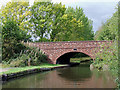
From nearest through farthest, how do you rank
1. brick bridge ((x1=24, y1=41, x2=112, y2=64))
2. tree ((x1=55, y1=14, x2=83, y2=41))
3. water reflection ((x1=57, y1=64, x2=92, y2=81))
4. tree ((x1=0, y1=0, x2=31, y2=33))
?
water reflection ((x1=57, y1=64, x2=92, y2=81)), brick bridge ((x1=24, y1=41, x2=112, y2=64)), tree ((x1=0, y1=0, x2=31, y2=33)), tree ((x1=55, y1=14, x2=83, y2=41))

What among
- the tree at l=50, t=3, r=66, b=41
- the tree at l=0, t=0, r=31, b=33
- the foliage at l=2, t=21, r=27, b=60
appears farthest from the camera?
the tree at l=50, t=3, r=66, b=41

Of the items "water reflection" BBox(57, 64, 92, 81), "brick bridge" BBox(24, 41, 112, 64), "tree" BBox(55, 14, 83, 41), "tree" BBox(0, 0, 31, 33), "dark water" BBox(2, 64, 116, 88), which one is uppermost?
"tree" BBox(0, 0, 31, 33)

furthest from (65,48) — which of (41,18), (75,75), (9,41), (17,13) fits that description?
(17,13)

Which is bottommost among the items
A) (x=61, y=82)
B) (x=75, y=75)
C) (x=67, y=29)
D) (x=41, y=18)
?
(x=75, y=75)

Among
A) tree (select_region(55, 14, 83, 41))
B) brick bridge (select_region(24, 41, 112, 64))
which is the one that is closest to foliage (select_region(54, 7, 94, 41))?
tree (select_region(55, 14, 83, 41))

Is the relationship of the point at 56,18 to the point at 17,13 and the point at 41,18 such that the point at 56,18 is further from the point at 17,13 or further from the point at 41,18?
the point at 17,13

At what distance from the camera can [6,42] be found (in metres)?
23.0

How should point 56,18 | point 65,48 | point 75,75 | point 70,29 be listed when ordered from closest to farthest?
point 75,75
point 65,48
point 56,18
point 70,29

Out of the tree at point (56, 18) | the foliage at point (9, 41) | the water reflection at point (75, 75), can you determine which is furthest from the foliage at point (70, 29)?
the water reflection at point (75, 75)

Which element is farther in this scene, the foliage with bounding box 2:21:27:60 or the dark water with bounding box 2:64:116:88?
the foliage with bounding box 2:21:27:60

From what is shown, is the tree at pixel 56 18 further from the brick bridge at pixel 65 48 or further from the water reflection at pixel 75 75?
the water reflection at pixel 75 75

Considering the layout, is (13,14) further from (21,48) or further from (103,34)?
(103,34)

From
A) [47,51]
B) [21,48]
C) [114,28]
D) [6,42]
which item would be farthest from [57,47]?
→ [114,28]

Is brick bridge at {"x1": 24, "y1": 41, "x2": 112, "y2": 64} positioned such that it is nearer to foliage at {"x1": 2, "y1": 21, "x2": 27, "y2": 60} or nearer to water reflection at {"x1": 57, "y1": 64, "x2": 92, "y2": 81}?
foliage at {"x1": 2, "y1": 21, "x2": 27, "y2": 60}
